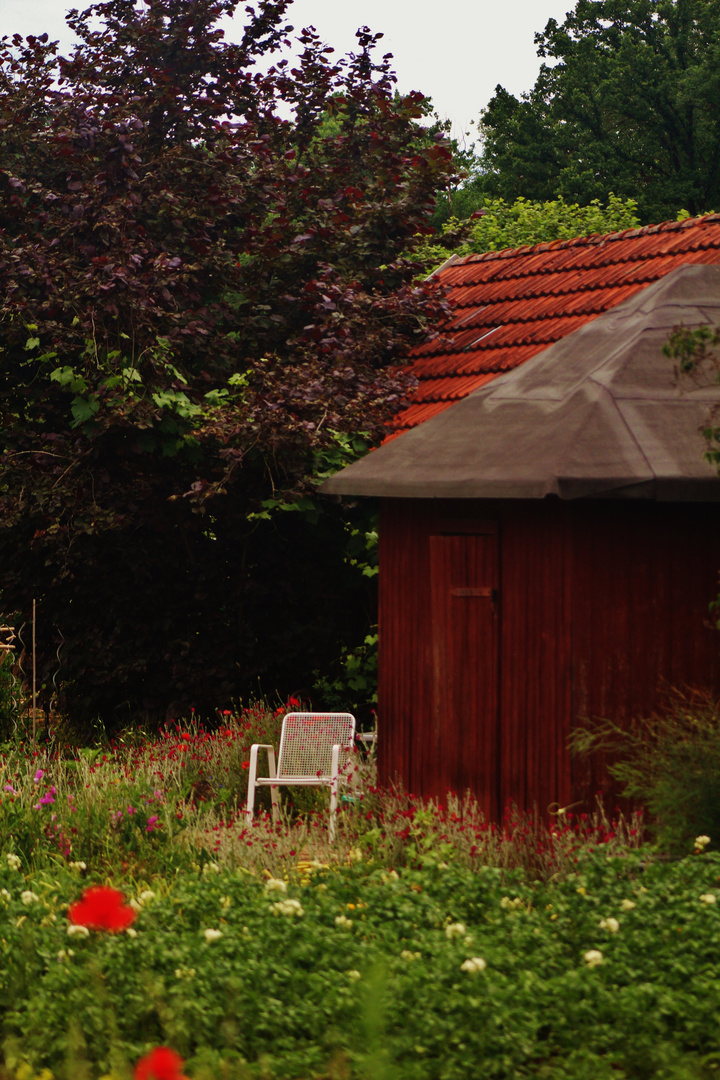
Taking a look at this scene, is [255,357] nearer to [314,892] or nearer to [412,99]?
[412,99]

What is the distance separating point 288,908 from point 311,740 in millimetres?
3954

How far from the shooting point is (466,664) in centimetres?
805

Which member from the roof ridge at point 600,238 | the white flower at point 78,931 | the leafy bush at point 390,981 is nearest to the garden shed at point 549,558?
the leafy bush at point 390,981

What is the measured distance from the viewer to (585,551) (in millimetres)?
7363

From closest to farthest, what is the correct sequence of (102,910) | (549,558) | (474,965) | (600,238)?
(102,910) < (474,965) < (549,558) < (600,238)

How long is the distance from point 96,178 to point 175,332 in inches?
68.5

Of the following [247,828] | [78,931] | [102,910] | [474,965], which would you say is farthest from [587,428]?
[102,910]

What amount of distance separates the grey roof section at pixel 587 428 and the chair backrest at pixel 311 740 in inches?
71.4

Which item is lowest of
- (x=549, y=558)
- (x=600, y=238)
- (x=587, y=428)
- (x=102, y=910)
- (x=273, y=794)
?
(x=273, y=794)

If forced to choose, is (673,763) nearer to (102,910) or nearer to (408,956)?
(408,956)

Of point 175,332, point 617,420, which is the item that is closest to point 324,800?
point 617,420

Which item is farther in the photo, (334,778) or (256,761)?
(256,761)

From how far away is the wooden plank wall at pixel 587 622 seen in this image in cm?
733

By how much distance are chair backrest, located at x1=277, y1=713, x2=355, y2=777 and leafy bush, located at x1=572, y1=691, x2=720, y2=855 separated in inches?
94.5
